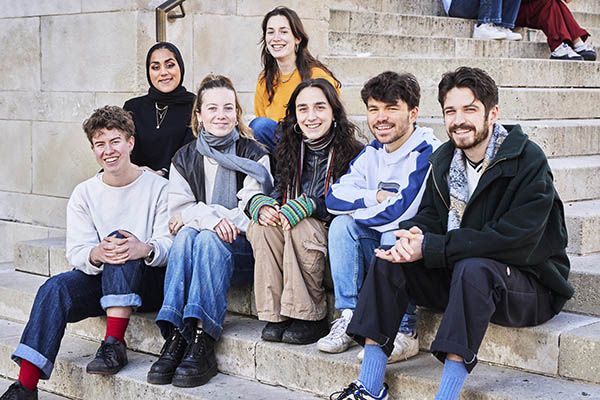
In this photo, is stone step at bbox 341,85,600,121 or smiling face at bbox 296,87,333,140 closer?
smiling face at bbox 296,87,333,140

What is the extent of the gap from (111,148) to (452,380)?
221 cm

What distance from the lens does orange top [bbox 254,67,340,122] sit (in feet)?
18.1

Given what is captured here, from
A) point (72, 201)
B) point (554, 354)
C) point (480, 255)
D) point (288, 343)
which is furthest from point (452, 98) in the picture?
point (72, 201)

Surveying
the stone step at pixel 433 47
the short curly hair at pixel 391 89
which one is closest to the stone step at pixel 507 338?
the short curly hair at pixel 391 89

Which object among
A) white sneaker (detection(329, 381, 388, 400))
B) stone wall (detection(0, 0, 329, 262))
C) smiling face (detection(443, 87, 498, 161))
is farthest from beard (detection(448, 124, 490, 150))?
stone wall (detection(0, 0, 329, 262))

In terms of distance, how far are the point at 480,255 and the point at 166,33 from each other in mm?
3205

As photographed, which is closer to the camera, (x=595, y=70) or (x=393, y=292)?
(x=393, y=292)

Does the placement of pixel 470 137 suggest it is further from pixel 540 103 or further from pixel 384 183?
pixel 540 103

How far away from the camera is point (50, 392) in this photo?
519 cm

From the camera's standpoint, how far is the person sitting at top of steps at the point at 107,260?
4777mm

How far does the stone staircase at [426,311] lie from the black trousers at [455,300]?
0.60 ft

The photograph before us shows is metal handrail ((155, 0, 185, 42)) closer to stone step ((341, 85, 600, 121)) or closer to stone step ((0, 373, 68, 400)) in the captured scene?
stone step ((341, 85, 600, 121))

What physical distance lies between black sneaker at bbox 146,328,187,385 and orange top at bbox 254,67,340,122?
1409 mm

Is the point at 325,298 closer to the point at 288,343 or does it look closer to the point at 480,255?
the point at 288,343
